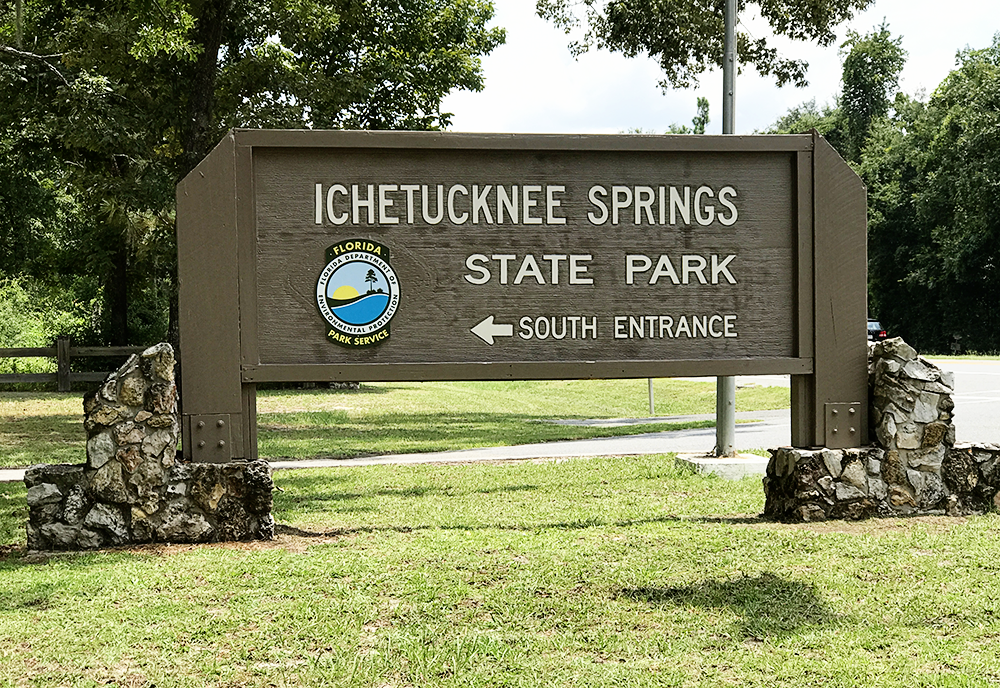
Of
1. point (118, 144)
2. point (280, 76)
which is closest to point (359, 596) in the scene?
point (118, 144)

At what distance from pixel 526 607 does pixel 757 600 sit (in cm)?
115

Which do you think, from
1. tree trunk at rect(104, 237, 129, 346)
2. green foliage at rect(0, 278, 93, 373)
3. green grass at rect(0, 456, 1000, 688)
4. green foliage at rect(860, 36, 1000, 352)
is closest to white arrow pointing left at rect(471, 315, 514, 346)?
green grass at rect(0, 456, 1000, 688)

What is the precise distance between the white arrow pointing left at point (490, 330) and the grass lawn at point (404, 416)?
21.8 ft

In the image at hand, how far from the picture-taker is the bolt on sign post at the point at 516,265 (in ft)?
19.8

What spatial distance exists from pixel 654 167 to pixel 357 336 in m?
2.29

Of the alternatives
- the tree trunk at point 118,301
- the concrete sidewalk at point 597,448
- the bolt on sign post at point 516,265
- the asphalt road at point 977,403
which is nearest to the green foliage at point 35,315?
the tree trunk at point 118,301

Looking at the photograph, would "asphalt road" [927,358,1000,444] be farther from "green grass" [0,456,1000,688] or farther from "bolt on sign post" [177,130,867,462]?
"green grass" [0,456,1000,688]

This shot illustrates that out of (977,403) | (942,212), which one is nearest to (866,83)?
(942,212)

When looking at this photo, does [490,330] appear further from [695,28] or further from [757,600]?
[695,28]

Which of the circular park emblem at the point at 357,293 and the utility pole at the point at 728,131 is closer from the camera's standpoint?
the circular park emblem at the point at 357,293

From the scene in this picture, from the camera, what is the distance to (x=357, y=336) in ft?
20.3

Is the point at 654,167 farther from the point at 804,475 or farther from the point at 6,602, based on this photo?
the point at 6,602

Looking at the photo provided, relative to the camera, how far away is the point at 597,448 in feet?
42.9

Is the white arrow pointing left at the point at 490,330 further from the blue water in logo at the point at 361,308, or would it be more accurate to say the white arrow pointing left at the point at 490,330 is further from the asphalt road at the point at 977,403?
the asphalt road at the point at 977,403
